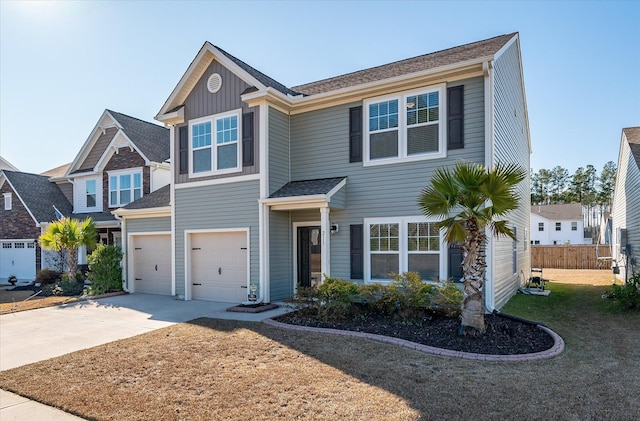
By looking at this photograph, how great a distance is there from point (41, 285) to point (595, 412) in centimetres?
1876

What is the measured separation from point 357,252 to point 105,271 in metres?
9.14

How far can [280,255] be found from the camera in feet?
37.3

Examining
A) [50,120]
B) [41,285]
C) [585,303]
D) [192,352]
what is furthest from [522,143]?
[41,285]

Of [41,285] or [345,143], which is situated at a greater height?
[345,143]

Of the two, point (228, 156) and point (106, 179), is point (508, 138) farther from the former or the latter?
point (106, 179)

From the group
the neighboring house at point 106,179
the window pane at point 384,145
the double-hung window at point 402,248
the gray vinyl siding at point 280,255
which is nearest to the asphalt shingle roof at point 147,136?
the neighboring house at point 106,179

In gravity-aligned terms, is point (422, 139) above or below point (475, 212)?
above

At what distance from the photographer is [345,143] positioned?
427 inches

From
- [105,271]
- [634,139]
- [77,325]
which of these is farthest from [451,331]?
[634,139]

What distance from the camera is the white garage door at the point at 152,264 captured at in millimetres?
13562

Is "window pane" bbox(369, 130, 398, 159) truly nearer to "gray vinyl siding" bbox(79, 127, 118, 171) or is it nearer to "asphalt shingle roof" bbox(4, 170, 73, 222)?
"gray vinyl siding" bbox(79, 127, 118, 171)

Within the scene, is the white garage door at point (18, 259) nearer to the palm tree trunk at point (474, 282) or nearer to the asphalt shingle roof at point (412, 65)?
the asphalt shingle roof at point (412, 65)

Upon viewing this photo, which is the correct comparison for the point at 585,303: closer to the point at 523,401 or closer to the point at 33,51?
the point at 523,401

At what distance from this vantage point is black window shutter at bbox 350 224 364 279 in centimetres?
1037
